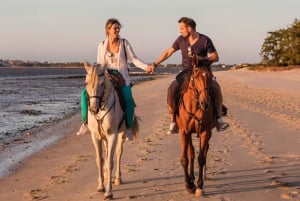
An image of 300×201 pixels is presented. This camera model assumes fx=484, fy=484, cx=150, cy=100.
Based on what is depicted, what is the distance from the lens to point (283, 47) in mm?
74625

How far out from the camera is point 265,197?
7902 mm

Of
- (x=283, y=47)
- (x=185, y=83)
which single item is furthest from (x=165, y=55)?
(x=283, y=47)

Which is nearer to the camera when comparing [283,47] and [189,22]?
[189,22]

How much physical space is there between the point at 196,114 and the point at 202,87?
52 centimetres

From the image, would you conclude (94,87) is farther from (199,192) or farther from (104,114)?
(199,192)

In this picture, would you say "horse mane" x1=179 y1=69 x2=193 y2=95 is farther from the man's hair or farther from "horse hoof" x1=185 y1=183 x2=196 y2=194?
"horse hoof" x1=185 y1=183 x2=196 y2=194

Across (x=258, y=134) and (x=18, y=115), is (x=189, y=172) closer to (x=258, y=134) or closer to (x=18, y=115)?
(x=258, y=134)

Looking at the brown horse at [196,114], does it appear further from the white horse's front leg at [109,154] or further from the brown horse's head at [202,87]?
the white horse's front leg at [109,154]

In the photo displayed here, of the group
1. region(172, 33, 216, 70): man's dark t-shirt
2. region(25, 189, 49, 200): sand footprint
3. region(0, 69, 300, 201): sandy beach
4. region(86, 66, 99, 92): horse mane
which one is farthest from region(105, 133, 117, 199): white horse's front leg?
region(172, 33, 216, 70): man's dark t-shirt

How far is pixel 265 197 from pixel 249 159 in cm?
276

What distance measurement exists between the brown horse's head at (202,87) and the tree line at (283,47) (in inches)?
2513

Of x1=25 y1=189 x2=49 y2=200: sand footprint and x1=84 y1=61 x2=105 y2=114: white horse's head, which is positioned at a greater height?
x1=84 y1=61 x2=105 y2=114: white horse's head

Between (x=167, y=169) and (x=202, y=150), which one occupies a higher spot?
(x=202, y=150)

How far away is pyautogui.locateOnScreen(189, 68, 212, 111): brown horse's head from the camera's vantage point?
7582mm
